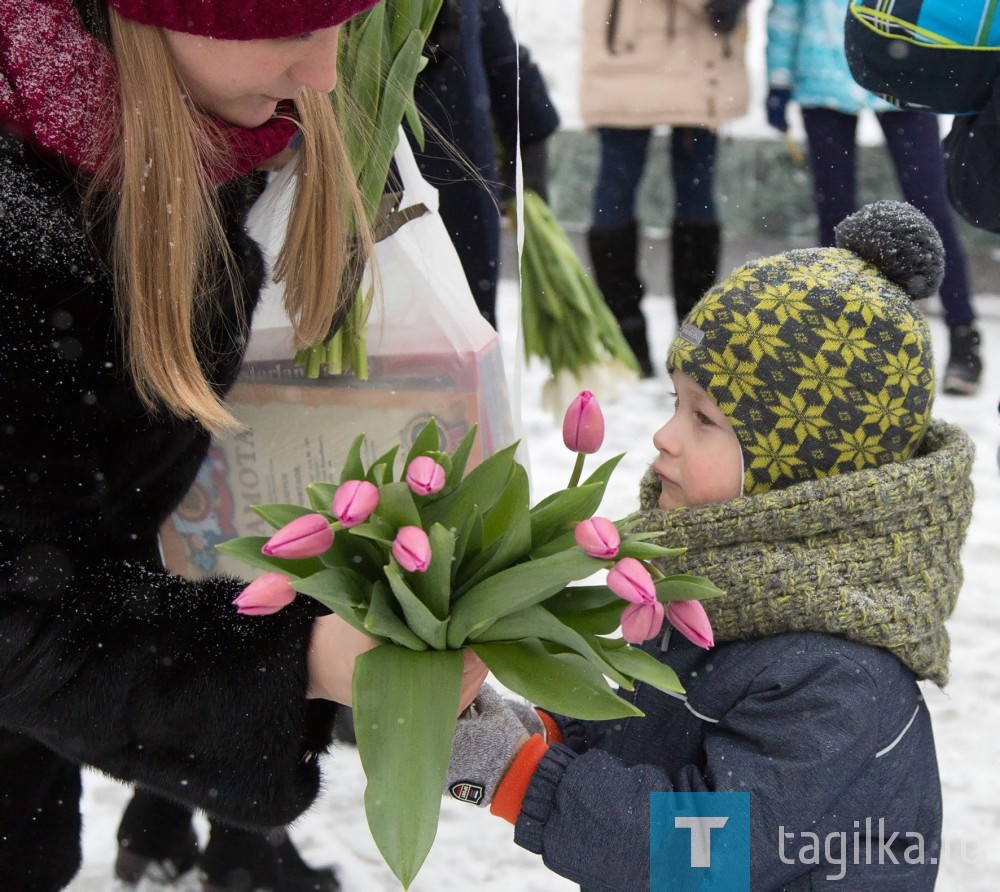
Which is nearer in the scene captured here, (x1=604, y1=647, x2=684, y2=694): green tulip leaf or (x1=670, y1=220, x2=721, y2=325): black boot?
(x1=604, y1=647, x2=684, y2=694): green tulip leaf

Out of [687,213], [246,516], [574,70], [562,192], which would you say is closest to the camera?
[246,516]

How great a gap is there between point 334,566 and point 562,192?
445cm

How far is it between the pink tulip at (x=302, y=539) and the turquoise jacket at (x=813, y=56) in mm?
2539

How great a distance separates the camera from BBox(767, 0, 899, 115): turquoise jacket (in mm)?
3180

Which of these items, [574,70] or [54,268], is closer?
[54,268]

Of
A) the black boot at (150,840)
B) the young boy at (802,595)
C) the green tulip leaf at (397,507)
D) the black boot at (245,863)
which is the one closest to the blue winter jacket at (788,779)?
the young boy at (802,595)

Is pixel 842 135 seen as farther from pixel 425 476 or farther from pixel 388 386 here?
pixel 425 476

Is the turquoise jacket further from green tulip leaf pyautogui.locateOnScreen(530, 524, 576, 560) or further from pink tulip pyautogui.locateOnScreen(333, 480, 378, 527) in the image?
pink tulip pyautogui.locateOnScreen(333, 480, 378, 527)

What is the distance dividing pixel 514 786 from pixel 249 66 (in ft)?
2.56

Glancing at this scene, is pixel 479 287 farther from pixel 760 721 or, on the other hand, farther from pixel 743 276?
pixel 760 721

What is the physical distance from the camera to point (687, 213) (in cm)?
391

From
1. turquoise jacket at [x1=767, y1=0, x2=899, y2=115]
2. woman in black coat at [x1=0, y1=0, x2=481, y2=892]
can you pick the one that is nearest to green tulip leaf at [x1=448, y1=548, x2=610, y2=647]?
woman in black coat at [x1=0, y1=0, x2=481, y2=892]

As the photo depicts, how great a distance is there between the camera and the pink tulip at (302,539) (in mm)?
932

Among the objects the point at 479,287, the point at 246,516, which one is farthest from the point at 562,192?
the point at 246,516
